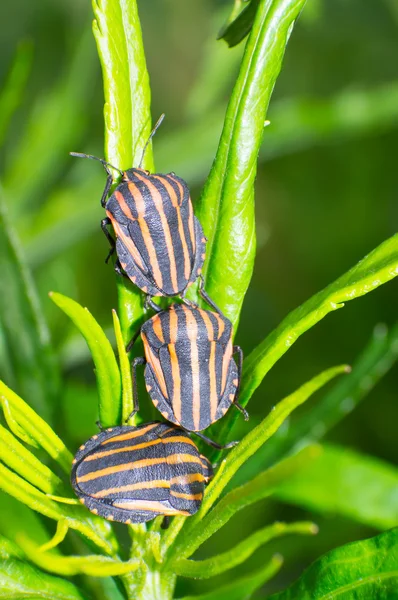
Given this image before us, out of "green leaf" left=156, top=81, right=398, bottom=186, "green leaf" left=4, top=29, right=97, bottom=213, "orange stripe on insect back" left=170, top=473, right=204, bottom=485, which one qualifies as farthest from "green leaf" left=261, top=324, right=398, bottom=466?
"green leaf" left=4, top=29, right=97, bottom=213

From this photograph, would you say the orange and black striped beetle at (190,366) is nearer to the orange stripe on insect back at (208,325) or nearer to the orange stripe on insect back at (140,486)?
the orange stripe on insect back at (208,325)

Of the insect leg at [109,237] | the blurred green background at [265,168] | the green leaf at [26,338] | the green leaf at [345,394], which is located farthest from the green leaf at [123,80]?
the green leaf at [345,394]

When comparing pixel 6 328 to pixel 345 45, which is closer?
pixel 6 328

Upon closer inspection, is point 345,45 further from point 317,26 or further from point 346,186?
point 346,186

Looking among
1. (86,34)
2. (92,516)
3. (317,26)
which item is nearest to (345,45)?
(317,26)

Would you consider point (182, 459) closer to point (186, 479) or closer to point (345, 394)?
point (186, 479)
